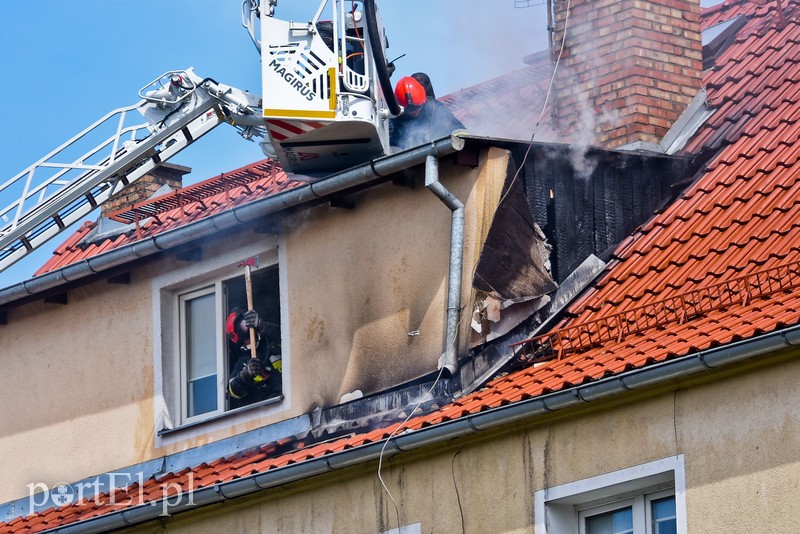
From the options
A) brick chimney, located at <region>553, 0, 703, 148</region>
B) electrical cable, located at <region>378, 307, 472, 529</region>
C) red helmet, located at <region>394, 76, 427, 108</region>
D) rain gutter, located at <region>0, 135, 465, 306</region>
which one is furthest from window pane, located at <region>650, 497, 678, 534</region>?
red helmet, located at <region>394, 76, 427, 108</region>

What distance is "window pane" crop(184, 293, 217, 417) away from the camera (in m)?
14.7

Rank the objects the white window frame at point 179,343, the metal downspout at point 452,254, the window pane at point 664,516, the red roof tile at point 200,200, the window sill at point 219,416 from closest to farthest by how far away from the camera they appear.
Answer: the window pane at point 664,516
the metal downspout at point 452,254
the window sill at point 219,416
the white window frame at point 179,343
the red roof tile at point 200,200

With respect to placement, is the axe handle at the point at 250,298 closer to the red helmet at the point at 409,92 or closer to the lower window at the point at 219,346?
the lower window at the point at 219,346

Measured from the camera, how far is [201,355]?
1485cm

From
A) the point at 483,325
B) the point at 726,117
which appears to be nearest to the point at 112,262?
the point at 483,325

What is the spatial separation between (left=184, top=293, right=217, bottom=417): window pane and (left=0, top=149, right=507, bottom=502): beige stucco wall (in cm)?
24

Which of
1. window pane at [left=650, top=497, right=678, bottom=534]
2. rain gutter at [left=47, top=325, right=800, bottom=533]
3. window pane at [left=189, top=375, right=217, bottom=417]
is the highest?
window pane at [left=189, top=375, right=217, bottom=417]

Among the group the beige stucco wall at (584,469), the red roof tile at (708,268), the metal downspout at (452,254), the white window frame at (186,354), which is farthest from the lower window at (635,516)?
the white window frame at (186,354)

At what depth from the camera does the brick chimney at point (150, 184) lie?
1995cm

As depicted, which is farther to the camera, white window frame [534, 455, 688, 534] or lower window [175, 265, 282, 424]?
lower window [175, 265, 282, 424]

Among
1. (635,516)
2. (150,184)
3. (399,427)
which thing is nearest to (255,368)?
(399,427)

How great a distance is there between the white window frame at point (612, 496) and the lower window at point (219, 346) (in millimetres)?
3327

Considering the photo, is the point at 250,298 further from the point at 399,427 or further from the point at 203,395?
the point at 399,427

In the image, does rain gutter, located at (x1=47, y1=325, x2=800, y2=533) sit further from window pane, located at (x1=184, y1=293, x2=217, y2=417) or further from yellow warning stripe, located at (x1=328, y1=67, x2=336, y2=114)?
yellow warning stripe, located at (x1=328, y1=67, x2=336, y2=114)
